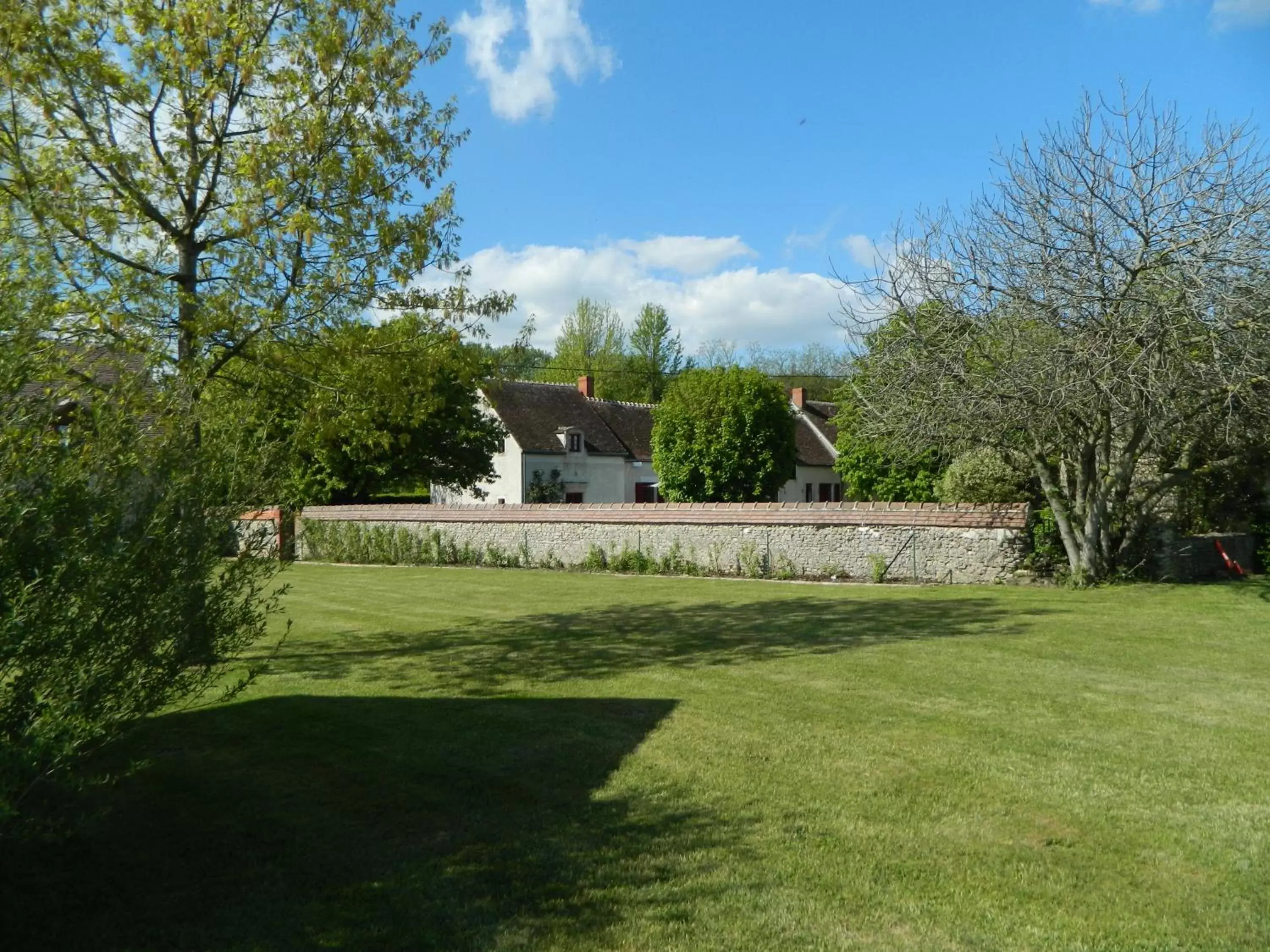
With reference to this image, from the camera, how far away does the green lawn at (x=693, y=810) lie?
4164mm

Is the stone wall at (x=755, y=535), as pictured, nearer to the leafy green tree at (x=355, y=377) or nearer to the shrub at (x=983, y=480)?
the shrub at (x=983, y=480)

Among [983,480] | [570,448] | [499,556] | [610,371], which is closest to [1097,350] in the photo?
[983,480]

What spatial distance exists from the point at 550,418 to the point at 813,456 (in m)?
13.4

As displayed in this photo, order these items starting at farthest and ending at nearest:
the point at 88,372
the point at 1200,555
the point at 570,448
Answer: the point at 570,448
the point at 1200,555
the point at 88,372

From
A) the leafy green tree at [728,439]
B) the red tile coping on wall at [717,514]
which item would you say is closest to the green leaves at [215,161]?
the red tile coping on wall at [717,514]

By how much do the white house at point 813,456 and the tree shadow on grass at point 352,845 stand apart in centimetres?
3965

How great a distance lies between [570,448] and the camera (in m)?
45.4

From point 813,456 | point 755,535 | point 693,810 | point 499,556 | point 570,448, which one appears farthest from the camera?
point 813,456

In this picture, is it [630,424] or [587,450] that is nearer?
[587,450]

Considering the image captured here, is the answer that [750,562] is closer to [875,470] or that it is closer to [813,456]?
[875,470]

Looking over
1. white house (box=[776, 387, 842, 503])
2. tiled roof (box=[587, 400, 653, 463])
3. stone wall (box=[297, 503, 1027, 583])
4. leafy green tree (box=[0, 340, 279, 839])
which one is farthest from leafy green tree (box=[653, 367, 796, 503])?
leafy green tree (box=[0, 340, 279, 839])

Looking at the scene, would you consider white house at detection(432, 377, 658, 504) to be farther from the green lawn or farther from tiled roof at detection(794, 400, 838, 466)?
the green lawn

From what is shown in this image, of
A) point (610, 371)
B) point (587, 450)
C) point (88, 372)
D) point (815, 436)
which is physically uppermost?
point (610, 371)

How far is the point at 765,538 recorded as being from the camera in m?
21.3
